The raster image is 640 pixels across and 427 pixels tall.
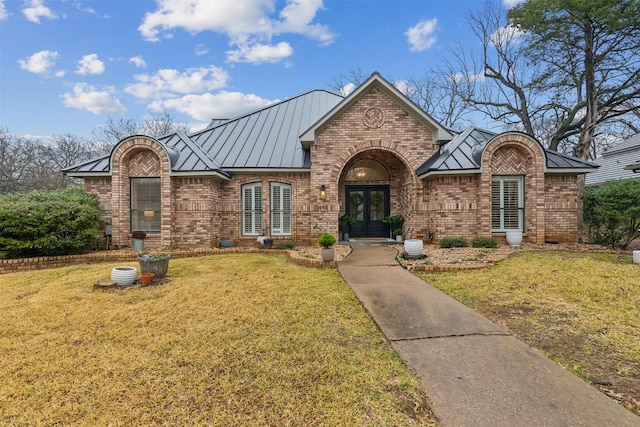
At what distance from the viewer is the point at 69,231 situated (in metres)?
8.88

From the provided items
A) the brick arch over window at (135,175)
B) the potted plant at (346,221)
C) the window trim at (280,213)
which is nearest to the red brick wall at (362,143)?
the window trim at (280,213)

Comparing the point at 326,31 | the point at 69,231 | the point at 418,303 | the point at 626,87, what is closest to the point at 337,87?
the point at 326,31

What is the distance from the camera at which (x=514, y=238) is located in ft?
33.2

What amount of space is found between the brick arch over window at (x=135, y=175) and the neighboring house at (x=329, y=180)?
1.5 inches

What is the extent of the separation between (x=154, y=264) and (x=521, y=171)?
12.3 meters

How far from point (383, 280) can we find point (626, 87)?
19006 millimetres

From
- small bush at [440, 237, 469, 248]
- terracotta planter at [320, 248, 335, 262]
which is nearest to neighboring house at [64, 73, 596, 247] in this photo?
small bush at [440, 237, 469, 248]

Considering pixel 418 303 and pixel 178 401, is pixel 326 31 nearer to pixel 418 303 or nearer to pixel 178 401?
pixel 418 303

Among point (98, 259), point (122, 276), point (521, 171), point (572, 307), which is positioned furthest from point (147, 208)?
point (521, 171)

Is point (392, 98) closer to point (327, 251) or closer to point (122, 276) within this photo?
point (327, 251)

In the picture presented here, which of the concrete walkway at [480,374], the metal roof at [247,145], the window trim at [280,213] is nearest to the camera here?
the concrete walkway at [480,374]

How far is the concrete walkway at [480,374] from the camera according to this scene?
2.22m

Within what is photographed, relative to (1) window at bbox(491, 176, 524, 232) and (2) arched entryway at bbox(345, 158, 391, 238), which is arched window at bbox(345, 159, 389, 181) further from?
(1) window at bbox(491, 176, 524, 232)

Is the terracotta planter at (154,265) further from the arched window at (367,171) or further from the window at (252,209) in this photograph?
the arched window at (367,171)
